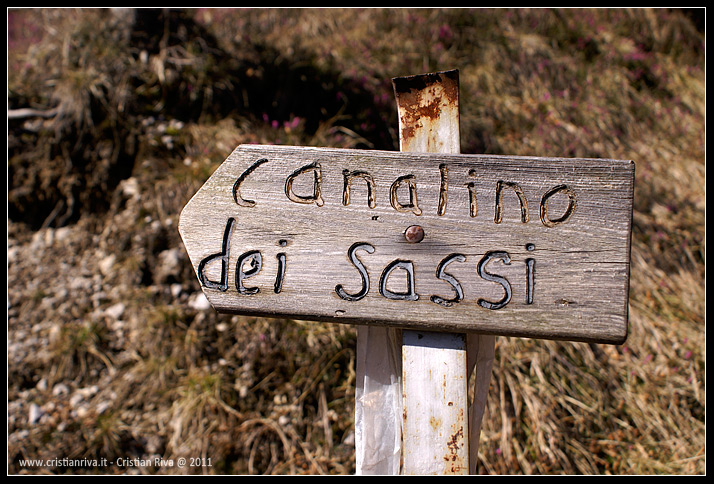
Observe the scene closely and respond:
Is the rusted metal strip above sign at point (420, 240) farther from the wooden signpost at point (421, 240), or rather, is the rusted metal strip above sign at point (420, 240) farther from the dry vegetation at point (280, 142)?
the dry vegetation at point (280, 142)

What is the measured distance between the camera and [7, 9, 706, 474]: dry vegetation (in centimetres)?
220

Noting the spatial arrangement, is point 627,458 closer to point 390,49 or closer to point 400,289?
point 400,289

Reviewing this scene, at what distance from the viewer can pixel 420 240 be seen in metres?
1.06

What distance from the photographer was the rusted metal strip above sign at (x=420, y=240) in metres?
1.02

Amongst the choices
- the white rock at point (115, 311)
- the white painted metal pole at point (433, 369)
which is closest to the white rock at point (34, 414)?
the white rock at point (115, 311)

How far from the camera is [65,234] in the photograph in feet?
9.31

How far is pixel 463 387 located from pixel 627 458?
166 cm

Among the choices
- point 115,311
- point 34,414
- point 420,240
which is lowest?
point 34,414

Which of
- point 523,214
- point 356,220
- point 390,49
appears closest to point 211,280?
point 356,220

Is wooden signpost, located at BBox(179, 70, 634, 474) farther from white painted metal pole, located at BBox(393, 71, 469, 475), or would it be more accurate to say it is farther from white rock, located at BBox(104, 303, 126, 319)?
white rock, located at BBox(104, 303, 126, 319)

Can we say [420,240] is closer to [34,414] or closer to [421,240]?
[421,240]

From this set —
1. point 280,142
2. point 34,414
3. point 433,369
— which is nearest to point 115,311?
point 34,414

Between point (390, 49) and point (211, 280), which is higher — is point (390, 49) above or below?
above

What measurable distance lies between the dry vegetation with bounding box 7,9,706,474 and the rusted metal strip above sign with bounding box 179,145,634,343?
51.7 inches
